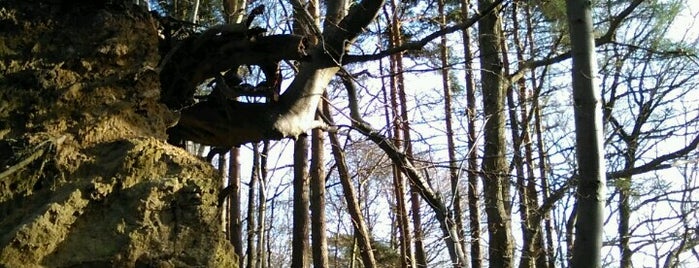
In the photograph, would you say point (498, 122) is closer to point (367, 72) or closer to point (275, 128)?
point (367, 72)

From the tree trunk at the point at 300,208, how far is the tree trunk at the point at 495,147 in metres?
3.14

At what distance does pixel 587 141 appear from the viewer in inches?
151

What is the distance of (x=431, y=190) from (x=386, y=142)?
2.51ft

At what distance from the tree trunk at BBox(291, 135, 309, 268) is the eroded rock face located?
20.6ft

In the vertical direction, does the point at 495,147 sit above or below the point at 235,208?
below

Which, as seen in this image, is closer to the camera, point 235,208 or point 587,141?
point 587,141

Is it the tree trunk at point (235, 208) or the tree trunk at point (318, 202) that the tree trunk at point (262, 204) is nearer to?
the tree trunk at point (235, 208)

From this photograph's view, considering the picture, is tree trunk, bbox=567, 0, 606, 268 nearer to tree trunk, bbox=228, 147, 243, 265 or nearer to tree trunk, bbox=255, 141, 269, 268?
tree trunk, bbox=255, 141, 269, 268

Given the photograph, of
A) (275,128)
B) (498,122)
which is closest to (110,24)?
(275,128)

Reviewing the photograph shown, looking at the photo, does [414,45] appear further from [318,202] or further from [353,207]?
[353,207]

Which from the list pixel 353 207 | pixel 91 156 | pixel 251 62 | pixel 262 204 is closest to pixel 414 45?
pixel 251 62

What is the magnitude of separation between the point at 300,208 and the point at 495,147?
389cm

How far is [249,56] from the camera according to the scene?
361 centimetres

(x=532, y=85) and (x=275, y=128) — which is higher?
(x=532, y=85)
